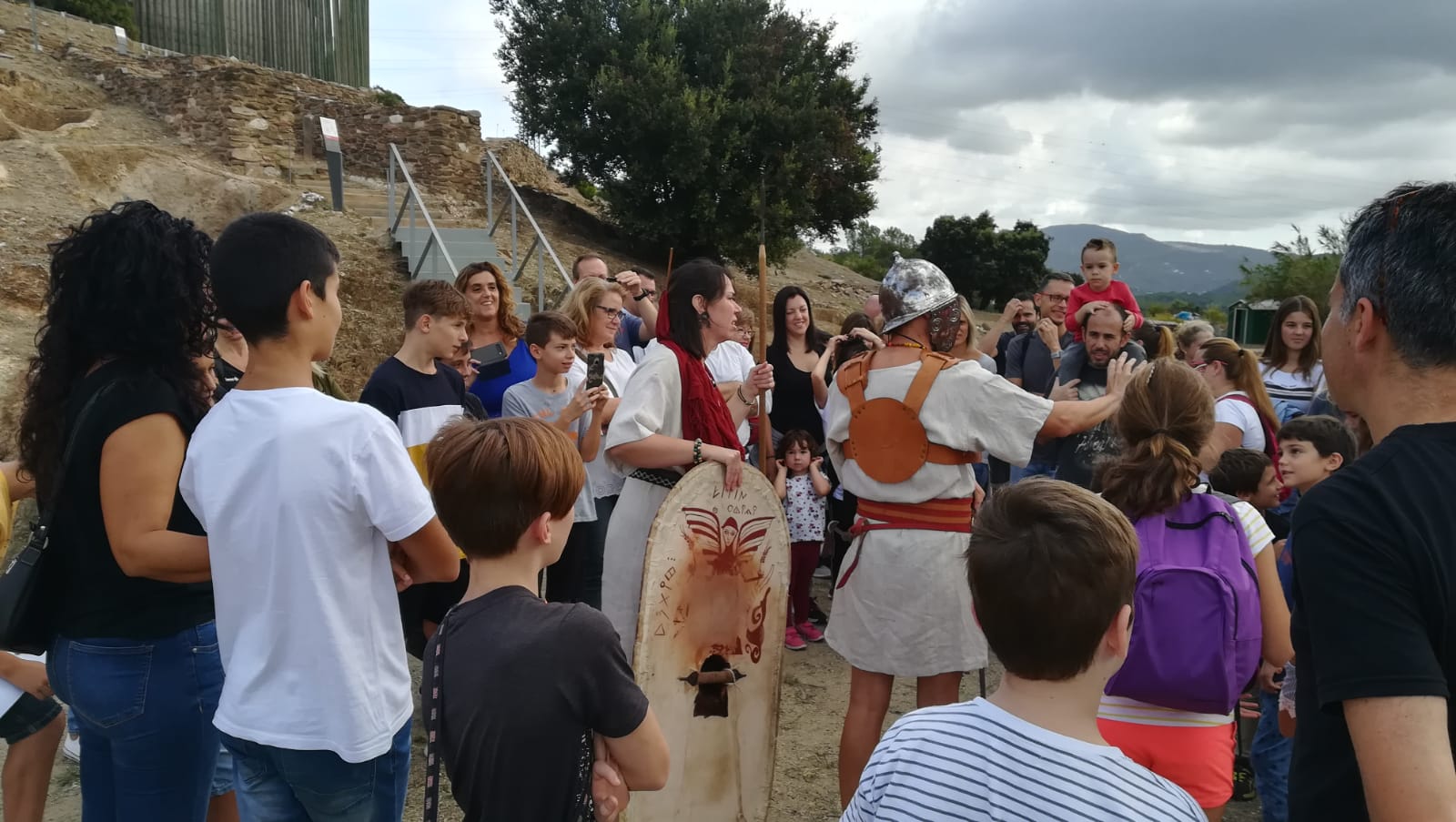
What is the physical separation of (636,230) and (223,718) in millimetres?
16743

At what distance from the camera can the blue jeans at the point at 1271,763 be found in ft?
8.57

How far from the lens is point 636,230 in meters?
17.8

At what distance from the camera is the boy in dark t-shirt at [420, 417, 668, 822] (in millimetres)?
1338

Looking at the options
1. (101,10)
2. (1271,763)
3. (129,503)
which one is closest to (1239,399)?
(1271,763)

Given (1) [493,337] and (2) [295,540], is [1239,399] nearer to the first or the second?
(1) [493,337]

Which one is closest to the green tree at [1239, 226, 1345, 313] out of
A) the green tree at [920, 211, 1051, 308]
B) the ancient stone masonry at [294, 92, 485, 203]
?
the green tree at [920, 211, 1051, 308]

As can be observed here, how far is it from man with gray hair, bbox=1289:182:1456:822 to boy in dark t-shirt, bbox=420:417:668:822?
928mm

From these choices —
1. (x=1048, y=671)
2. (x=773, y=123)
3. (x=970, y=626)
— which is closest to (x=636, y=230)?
(x=773, y=123)

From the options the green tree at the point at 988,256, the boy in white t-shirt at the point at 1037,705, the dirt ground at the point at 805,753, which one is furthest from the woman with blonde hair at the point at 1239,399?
the green tree at the point at 988,256

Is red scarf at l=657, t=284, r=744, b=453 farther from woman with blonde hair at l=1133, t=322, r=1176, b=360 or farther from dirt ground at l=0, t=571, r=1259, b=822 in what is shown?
woman with blonde hair at l=1133, t=322, r=1176, b=360

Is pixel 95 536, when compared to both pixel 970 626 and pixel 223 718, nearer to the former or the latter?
pixel 223 718

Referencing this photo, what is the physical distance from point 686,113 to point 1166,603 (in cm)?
1620

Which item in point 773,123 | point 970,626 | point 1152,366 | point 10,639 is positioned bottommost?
point 970,626

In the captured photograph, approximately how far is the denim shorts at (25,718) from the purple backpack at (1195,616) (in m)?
2.73
